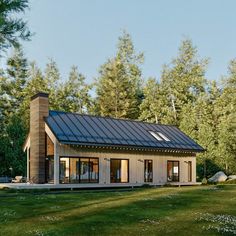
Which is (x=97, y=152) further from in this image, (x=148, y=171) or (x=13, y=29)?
(x=13, y=29)

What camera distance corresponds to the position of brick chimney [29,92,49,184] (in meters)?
30.5

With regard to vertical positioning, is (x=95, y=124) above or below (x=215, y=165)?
above

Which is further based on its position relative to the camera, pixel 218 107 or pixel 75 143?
pixel 218 107

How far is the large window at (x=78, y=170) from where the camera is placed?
29.6 metres

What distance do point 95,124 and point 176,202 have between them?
17.5 metres

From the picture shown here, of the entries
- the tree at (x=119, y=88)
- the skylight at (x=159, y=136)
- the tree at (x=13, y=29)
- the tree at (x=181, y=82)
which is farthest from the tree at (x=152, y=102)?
the tree at (x=13, y=29)

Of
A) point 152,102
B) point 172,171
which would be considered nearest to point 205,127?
point 172,171

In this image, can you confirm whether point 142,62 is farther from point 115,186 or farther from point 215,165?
point 115,186

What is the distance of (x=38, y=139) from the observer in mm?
30719

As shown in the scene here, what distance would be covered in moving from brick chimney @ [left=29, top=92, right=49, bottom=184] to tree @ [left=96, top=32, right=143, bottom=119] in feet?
99.4

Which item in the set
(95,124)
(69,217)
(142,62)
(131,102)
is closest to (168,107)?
(131,102)

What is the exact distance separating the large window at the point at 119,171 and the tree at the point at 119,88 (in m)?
28.8

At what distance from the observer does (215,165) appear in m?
43.3

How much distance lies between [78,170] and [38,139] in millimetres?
4152
